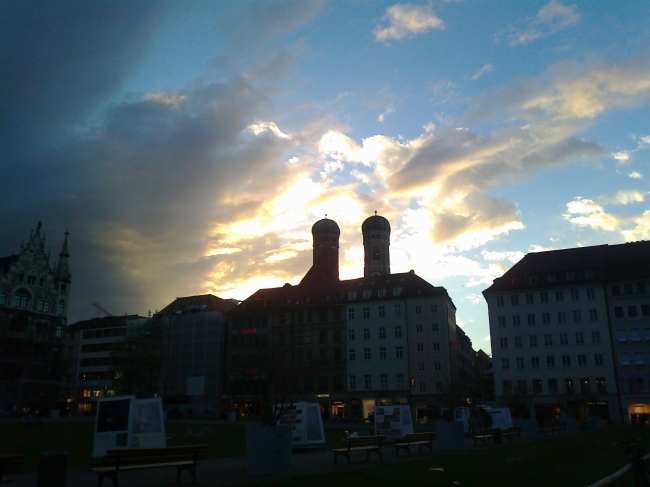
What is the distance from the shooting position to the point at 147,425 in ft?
66.6

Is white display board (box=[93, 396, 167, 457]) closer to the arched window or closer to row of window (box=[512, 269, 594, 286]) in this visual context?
row of window (box=[512, 269, 594, 286])

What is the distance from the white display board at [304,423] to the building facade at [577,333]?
4386 cm

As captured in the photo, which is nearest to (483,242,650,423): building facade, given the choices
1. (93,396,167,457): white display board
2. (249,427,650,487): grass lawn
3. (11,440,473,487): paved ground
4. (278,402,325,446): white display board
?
(278,402,325,446): white display board

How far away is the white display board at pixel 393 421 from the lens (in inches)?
1186

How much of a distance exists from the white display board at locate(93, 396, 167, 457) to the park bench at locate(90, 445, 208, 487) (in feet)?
15.9

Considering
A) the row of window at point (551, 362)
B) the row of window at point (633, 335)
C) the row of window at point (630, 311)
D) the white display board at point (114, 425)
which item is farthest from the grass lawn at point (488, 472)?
the row of window at point (630, 311)

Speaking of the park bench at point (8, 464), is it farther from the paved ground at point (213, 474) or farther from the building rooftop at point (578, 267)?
the building rooftop at point (578, 267)

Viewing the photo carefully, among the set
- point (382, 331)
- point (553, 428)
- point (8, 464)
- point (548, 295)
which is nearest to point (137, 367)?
point (382, 331)

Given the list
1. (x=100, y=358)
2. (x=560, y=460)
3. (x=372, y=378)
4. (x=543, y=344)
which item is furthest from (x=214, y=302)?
(x=560, y=460)

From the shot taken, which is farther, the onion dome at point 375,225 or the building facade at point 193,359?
the onion dome at point 375,225

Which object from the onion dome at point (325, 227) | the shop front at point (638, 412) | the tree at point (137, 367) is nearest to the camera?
the shop front at point (638, 412)

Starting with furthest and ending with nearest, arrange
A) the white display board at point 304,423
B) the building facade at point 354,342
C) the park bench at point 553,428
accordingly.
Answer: the building facade at point 354,342 < the park bench at point 553,428 < the white display board at point 304,423

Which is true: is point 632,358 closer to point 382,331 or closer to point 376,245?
point 382,331

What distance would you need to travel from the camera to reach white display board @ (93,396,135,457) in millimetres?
19906
